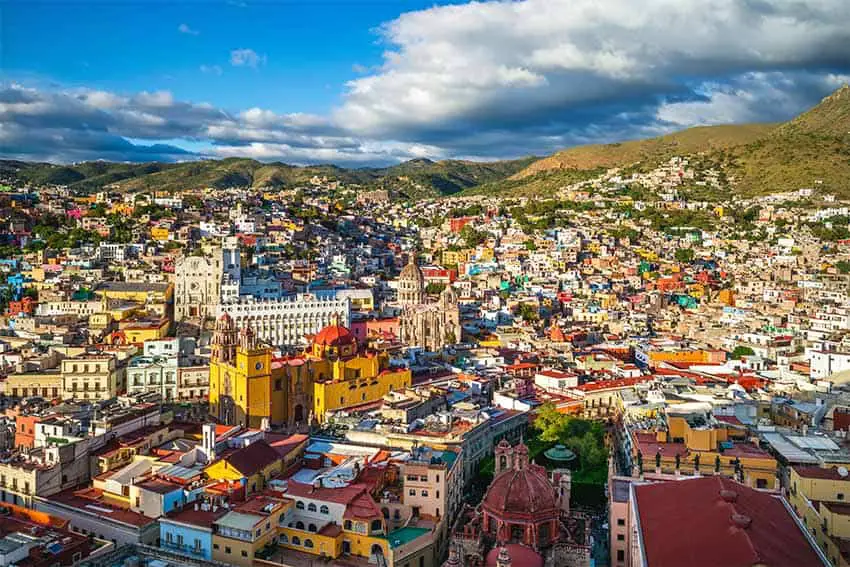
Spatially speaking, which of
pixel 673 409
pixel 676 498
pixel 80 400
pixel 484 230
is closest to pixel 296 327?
pixel 80 400

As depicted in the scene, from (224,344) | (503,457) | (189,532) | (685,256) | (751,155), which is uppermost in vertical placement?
(751,155)

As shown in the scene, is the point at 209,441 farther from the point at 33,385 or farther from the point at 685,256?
the point at 685,256

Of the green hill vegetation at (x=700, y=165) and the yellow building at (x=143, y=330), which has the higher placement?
the green hill vegetation at (x=700, y=165)

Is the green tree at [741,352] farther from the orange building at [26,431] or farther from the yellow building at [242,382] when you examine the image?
the orange building at [26,431]

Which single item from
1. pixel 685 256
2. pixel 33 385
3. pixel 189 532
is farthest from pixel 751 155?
pixel 189 532

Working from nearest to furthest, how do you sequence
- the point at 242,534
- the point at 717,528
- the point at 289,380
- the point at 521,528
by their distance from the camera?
the point at 717,528 → the point at 521,528 → the point at 242,534 → the point at 289,380

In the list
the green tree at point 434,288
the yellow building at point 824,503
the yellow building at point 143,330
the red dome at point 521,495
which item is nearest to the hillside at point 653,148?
the green tree at point 434,288
